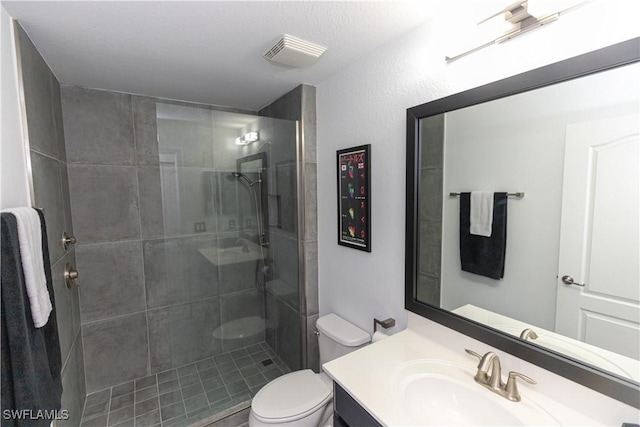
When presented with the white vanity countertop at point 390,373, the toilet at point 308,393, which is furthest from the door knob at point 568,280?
the toilet at point 308,393

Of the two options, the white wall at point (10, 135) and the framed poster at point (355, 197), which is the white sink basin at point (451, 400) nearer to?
the framed poster at point (355, 197)

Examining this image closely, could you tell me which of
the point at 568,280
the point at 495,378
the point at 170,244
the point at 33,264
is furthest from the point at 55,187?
the point at 568,280

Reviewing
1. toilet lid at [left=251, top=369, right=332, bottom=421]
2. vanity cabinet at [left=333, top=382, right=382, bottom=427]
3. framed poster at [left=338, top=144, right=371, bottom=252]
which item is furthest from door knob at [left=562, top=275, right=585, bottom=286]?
toilet lid at [left=251, top=369, right=332, bottom=421]

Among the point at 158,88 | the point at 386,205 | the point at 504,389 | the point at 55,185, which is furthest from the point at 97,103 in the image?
the point at 504,389

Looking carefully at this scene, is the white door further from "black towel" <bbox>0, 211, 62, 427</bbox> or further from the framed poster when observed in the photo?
"black towel" <bbox>0, 211, 62, 427</bbox>

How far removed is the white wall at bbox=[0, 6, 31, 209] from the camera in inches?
42.3

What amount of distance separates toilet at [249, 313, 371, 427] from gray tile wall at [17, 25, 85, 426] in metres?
1.02

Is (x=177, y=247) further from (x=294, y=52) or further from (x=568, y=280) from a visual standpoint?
(x=568, y=280)

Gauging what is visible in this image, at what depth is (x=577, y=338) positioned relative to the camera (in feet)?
3.05

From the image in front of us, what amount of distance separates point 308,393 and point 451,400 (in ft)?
2.82

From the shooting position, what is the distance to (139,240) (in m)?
2.26

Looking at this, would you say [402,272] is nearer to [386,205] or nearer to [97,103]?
[386,205]

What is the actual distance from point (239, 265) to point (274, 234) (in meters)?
0.41

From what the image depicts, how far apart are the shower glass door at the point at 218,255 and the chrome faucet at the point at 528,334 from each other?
1.55m
